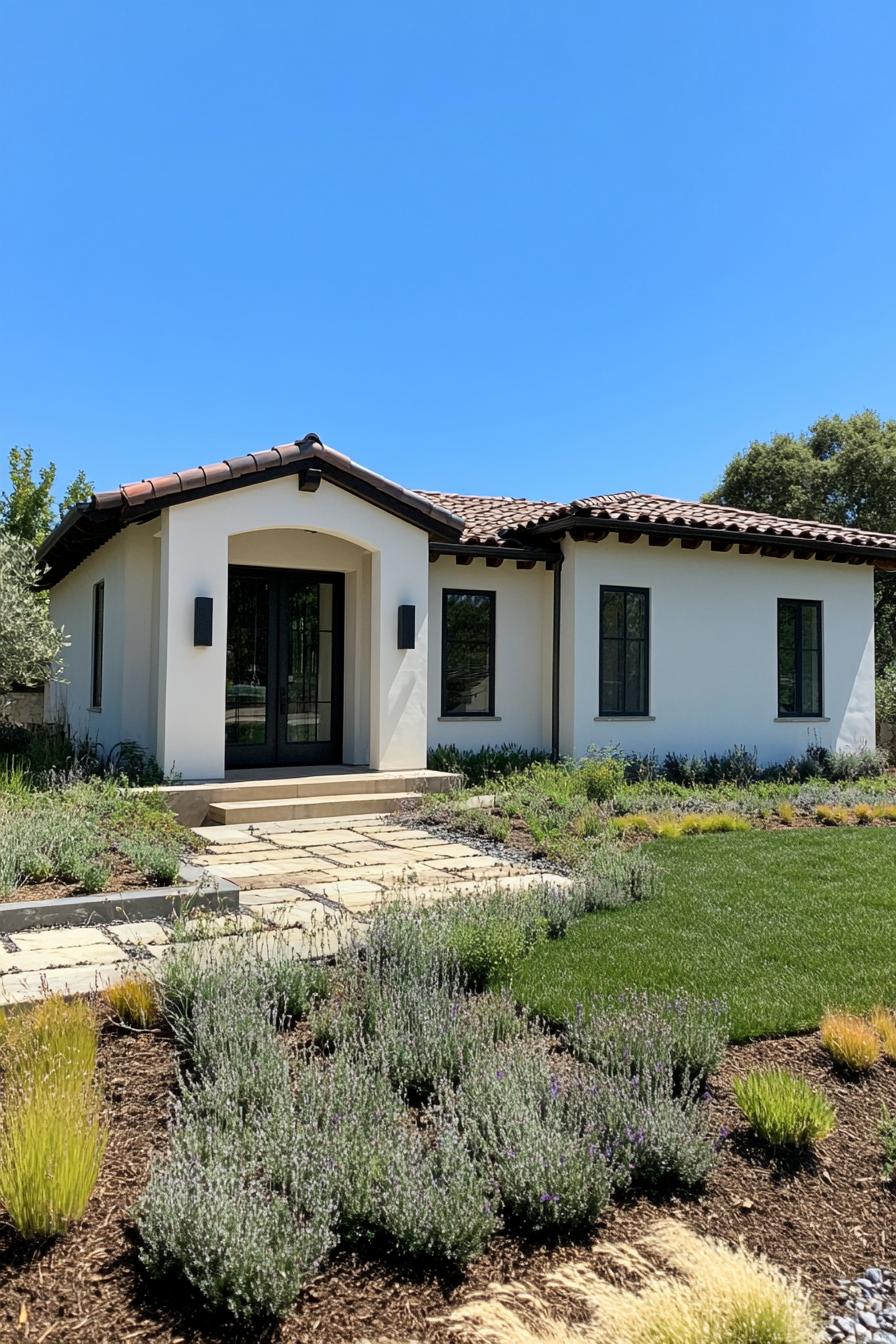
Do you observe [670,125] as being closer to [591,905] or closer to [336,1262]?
[591,905]

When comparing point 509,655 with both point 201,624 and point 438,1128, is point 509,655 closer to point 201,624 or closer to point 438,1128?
point 201,624

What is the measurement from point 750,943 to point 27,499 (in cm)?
2285

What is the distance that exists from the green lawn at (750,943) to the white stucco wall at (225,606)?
404cm

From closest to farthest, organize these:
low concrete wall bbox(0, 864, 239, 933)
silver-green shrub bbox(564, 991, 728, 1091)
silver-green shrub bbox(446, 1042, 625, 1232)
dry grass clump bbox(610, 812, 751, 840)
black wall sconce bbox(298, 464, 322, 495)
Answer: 1. silver-green shrub bbox(446, 1042, 625, 1232)
2. silver-green shrub bbox(564, 991, 728, 1091)
3. low concrete wall bbox(0, 864, 239, 933)
4. dry grass clump bbox(610, 812, 751, 840)
5. black wall sconce bbox(298, 464, 322, 495)

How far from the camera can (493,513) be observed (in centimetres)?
1405

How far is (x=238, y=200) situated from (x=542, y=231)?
4.66 meters

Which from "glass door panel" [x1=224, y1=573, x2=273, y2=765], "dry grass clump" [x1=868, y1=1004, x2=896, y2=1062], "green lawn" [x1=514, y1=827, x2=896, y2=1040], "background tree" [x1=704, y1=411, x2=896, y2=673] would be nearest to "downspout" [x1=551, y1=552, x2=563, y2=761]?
"glass door panel" [x1=224, y1=573, x2=273, y2=765]

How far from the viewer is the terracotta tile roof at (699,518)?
39.1ft

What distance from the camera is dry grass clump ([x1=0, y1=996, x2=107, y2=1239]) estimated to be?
2418 mm

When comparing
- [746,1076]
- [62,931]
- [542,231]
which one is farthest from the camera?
[542,231]

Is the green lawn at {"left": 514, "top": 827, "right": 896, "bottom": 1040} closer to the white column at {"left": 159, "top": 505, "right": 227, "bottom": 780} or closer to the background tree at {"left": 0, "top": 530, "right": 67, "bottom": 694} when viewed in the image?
the white column at {"left": 159, "top": 505, "right": 227, "bottom": 780}

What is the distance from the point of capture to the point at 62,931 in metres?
5.16

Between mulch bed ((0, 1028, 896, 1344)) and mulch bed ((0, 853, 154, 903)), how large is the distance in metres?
2.27

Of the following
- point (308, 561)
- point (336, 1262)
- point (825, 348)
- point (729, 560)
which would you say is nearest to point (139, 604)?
point (308, 561)
